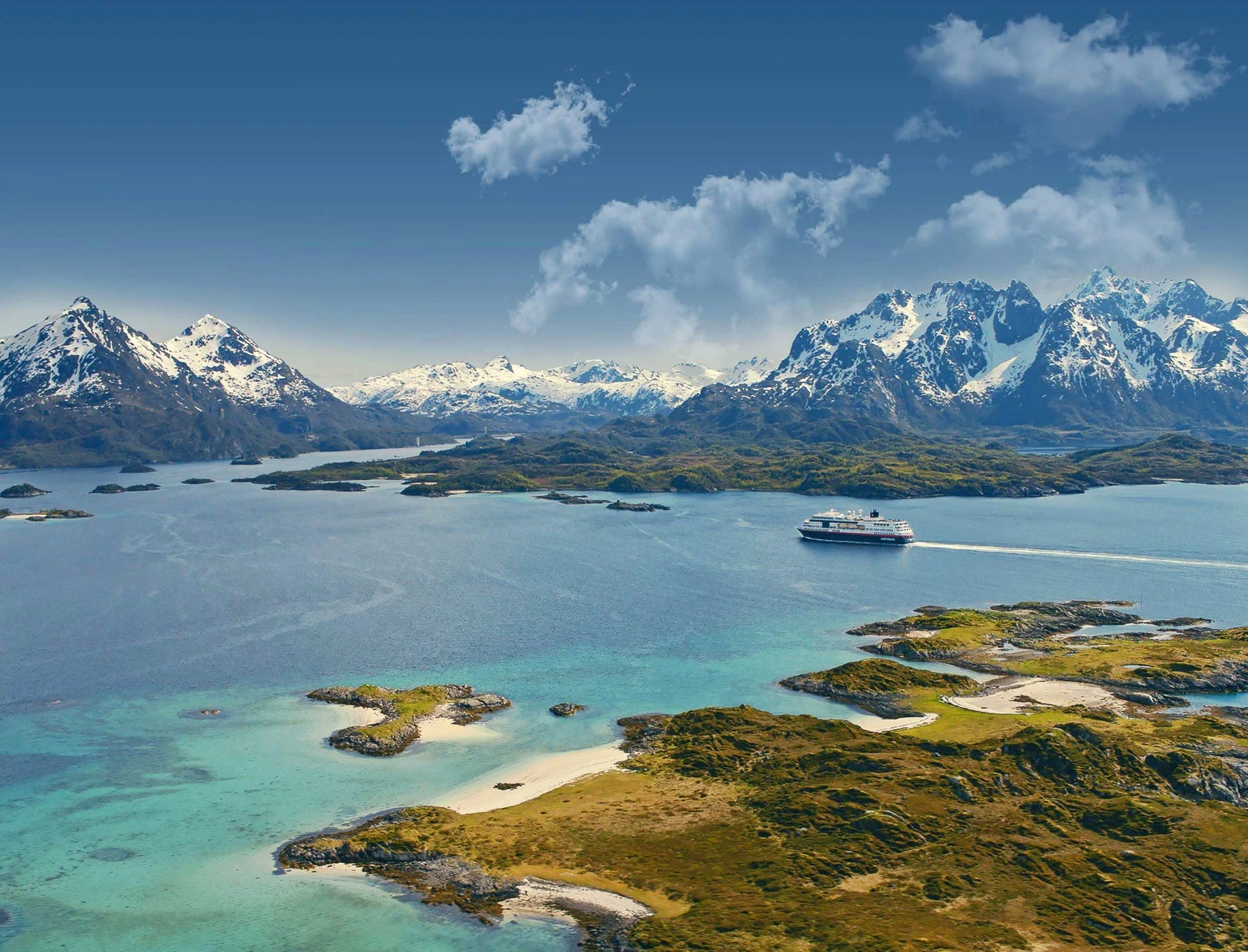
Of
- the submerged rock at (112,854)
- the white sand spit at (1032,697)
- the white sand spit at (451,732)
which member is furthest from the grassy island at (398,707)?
the white sand spit at (1032,697)

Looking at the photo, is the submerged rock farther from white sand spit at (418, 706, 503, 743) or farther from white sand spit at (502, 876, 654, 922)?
white sand spit at (502, 876, 654, 922)

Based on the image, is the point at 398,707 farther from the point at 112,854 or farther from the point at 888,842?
the point at 888,842

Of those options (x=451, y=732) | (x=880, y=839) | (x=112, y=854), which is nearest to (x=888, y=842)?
(x=880, y=839)

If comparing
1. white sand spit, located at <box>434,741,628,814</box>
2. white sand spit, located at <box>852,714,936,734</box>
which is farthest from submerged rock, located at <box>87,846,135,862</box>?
white sand spit, located at <box>852,714,936,734</box>

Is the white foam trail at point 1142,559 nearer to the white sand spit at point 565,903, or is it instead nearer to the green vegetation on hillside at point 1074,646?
the green vegetation on hillside at point 1074,646

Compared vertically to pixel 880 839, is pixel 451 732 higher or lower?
lower

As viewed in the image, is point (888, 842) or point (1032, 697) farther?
point (1032, 697)
